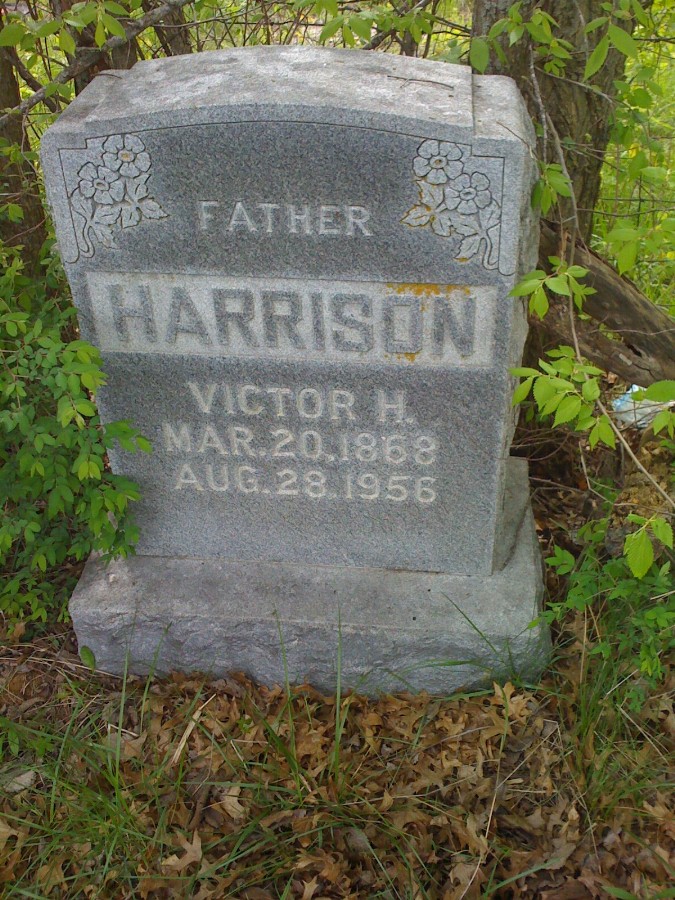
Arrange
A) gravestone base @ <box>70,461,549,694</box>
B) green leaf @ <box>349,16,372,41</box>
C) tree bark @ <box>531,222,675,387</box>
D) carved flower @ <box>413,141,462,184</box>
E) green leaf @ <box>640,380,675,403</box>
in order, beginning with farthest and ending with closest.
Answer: tree bark @ <box>531,222,675,387</box>
gravestone base @ <box>70,461,549,694</box>
green leaf @ <box>349,16,372,41</box>
carved flower @ <box>413,141,462,184</box>
green leaf @ <box>640,380,675,403</box>

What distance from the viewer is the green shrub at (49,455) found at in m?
2.11

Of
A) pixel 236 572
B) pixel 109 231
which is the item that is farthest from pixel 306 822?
pixel 109 231

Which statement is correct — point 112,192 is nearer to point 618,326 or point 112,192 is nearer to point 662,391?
point 662,391

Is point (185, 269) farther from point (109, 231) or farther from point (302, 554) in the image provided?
point (302, 554)

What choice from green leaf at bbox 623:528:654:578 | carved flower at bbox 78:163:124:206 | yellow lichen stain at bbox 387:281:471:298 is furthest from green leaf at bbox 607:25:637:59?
carved flower at bbox 78:163:124:206

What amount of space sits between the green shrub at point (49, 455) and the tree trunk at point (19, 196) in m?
0.37

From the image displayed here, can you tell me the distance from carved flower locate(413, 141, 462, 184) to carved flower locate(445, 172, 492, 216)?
2cm

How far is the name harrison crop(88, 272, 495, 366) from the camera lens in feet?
6.97

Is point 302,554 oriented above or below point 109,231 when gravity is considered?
below

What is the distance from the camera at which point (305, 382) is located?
229 cm

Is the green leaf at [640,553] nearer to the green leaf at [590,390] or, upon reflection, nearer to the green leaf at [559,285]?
the green leaf at [590,390]

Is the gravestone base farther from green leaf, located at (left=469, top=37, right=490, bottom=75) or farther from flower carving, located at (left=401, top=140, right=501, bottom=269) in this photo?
green leaf, located at (left=469, top=37, right=490, bottom=75)

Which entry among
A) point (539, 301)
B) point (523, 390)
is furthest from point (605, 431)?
point (539, 301)

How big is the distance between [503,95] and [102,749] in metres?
2.17
